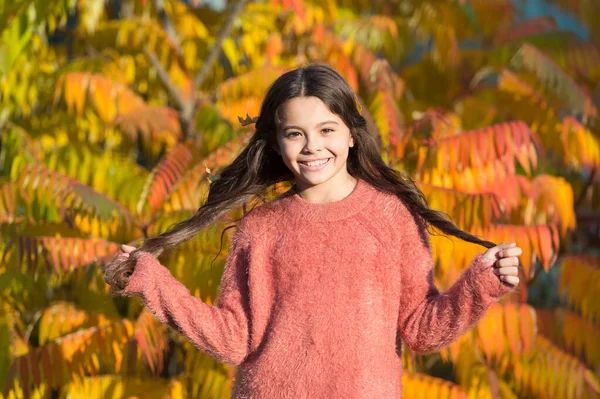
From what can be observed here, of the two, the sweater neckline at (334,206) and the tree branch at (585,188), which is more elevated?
the tree branch at (585,188)

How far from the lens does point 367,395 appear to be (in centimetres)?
244

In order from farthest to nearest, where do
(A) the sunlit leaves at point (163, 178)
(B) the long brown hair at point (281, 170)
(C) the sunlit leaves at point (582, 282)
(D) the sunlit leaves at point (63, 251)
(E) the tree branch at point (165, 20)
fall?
1. (E) the tree branch at point (165, 20)
2. (C) the sunlit leaves at point (582, 282)
3. (A) the sunlit leaves at point (163, 178)
4. (D) the sunlit leaves at point (63, 251)
5. (B) the long brown hair at point (281, 170)

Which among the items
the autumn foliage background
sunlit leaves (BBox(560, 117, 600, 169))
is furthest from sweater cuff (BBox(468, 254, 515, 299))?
sunlit leaves (BBox(560, 117, 600, 169))

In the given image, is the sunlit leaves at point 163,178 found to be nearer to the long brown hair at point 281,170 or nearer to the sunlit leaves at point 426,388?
the sunlit leaves at point 426,388

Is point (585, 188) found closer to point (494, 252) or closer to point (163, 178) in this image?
point (163, 178)

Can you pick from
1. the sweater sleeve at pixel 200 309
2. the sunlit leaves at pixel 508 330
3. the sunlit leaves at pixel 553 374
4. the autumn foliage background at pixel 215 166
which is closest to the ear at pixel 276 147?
the sweater sleeve at pixel 200 309

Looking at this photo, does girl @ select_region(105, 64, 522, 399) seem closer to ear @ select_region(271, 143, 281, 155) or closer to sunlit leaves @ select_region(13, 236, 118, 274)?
ear @ select_region(271, 143, 281, 155)

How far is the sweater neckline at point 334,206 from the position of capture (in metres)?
2.57

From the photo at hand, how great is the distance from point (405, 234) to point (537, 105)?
12.3ft

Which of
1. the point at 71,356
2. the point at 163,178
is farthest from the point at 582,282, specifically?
the point at 71,356

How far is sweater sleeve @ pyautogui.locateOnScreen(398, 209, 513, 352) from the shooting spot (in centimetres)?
238

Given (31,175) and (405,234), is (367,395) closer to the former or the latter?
(405,234)

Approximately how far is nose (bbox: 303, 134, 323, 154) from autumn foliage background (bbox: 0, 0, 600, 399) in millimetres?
585

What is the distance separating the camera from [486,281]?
236 cm
